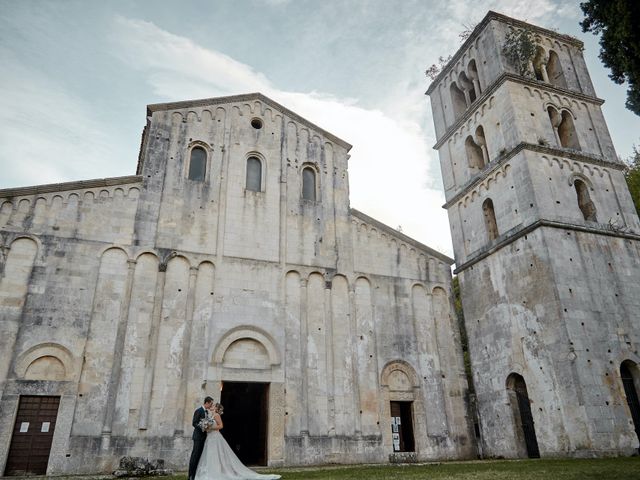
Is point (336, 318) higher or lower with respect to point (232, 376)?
higher

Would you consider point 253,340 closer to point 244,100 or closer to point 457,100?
point 244,100

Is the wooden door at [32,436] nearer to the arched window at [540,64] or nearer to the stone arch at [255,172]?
the stone arch at [255,172]

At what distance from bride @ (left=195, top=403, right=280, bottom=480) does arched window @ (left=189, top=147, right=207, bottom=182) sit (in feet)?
35.8

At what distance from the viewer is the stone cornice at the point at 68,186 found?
15.9m

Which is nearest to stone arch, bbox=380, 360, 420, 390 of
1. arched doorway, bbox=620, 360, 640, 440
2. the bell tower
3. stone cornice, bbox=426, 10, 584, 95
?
the bell tower

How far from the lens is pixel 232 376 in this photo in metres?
16.3

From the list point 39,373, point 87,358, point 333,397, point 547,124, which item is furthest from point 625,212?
point 39,373

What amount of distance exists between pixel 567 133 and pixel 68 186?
20006 millimetres

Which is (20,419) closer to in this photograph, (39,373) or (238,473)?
(39,373)

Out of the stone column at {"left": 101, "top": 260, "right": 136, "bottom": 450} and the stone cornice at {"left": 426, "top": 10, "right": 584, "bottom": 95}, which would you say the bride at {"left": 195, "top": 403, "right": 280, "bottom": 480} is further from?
the stone cornice at {"left": 426, "top": 10, "right": 584, "bottom": 95}

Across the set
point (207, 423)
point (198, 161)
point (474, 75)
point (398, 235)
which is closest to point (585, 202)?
point (398, 235)

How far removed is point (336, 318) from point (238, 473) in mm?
8912

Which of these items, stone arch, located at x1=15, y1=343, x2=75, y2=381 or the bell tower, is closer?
stone arch, located at x1=15, y1=343, x2=75, y2=381

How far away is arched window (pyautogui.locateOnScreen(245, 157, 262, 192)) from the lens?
19.7 m
